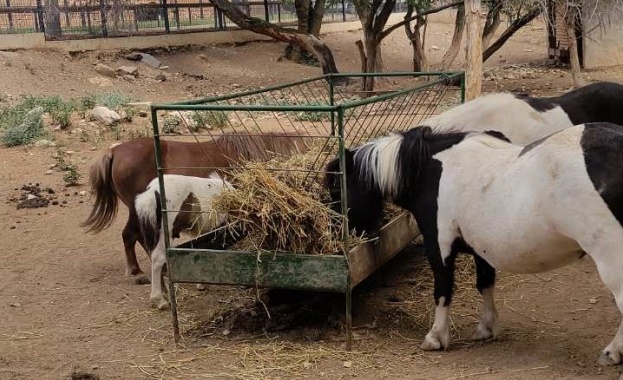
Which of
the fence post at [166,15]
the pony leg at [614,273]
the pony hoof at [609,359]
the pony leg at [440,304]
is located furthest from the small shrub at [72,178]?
the fence post at [166,15]

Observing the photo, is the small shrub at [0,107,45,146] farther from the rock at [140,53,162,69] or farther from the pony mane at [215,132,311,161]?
the rock at [140,53,162,69]

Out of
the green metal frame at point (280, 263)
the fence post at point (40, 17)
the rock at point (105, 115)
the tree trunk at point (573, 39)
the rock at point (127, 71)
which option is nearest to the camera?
the green metal frame at point (280, 263)

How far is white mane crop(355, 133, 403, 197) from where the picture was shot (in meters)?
4.55

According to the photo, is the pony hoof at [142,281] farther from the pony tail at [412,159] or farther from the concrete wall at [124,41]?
the concrete wall at [124,41]

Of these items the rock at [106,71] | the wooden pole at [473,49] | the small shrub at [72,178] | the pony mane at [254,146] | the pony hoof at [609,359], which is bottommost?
the small shrub at [72,178]

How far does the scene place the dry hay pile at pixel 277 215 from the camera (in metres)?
4.46

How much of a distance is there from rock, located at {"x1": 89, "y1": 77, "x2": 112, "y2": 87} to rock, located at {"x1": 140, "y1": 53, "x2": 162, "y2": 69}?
2.18 m

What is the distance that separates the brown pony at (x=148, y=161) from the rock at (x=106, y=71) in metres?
13.9

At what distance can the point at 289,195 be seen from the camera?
14.8ft

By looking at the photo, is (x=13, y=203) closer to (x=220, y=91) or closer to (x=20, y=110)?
(x=20, y=110)

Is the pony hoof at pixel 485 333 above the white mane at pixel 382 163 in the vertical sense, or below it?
below

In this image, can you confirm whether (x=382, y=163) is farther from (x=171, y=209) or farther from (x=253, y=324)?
(x=171, y=209)

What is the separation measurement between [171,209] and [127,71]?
15146 millimetres

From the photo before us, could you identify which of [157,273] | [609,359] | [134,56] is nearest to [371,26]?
[134,56]
